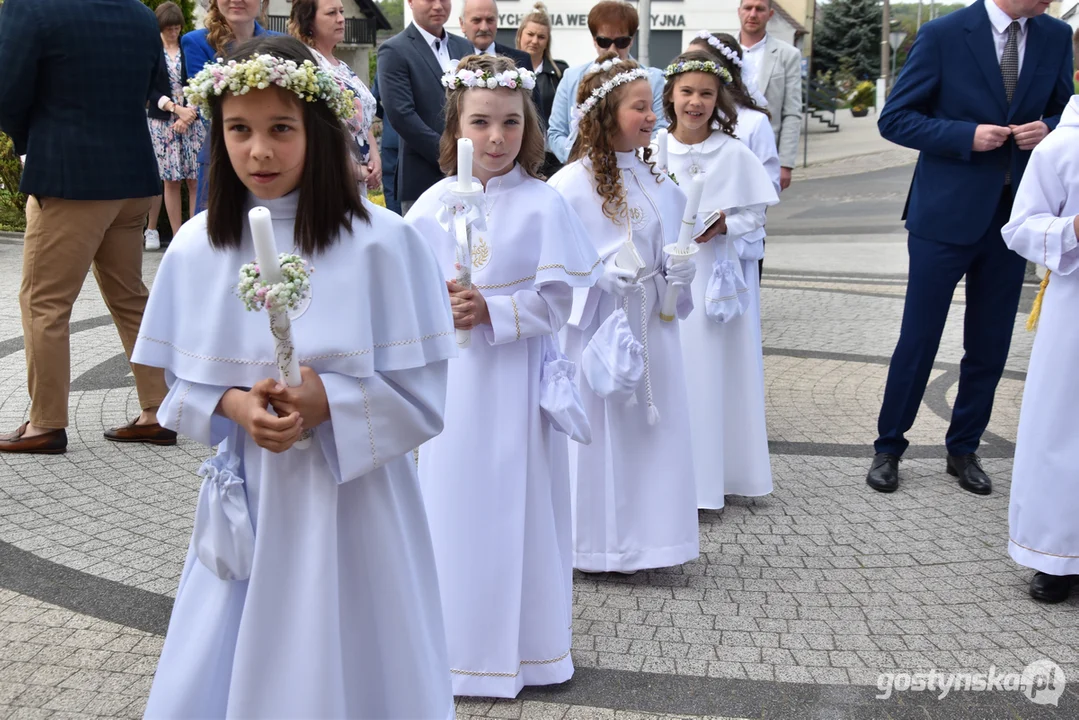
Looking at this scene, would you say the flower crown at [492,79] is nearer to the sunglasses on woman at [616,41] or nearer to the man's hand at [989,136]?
the man's hand at [989,136]

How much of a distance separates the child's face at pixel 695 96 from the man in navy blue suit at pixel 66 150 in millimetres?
2728

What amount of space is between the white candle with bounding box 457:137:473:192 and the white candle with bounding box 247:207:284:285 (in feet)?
3.38

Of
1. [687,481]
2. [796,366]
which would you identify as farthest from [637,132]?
[796,366]

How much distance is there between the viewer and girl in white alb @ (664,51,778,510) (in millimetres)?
5145

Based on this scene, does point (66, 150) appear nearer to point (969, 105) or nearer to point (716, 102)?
point (716, 102)

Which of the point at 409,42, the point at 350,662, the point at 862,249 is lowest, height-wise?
the point at 862,249

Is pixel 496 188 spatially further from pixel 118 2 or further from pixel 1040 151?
pixel 118 2

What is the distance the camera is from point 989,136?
517 centimetres

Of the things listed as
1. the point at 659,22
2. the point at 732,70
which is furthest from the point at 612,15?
the point at 659,22

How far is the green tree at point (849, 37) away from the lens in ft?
209

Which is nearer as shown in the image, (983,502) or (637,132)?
(637,132)

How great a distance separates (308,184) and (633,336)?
2.00m

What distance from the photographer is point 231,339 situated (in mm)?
2508

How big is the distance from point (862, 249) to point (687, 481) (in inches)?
468
